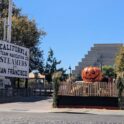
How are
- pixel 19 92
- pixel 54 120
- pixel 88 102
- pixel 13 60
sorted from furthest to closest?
1. pixel 19 92
2. pixel 13 60
3. pixel 88 102
4. pixel 54 120

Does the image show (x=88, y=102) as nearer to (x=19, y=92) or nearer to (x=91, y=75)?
(x=91, y=75)

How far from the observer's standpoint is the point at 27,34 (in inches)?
2355

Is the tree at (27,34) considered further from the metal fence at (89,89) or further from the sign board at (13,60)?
the metal fence at (89,89)

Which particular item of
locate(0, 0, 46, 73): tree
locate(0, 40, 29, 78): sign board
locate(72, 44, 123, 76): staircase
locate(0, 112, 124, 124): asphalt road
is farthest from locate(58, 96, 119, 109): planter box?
locate(72, 44, 123, 76): staircase

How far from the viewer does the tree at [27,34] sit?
194ft

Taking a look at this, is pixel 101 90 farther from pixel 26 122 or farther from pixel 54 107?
pixel 26 122

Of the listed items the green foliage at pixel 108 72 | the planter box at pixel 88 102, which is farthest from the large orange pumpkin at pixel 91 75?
the green foliage at pixel 108 72

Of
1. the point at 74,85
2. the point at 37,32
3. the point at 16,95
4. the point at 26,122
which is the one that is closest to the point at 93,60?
the point at 37,32

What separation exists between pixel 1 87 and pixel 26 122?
2410 centimetres

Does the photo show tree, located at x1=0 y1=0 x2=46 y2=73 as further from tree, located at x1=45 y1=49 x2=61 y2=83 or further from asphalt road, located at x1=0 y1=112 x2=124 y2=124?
asphalt road, located at x1=0 y1=112 x2=124 y2=124

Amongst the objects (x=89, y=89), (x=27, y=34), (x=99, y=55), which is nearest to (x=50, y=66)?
(x=27, y=34)

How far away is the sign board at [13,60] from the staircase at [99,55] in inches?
4505

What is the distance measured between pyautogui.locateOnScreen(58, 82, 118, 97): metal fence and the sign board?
32.0 ft

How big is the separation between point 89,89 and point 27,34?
28.3m
